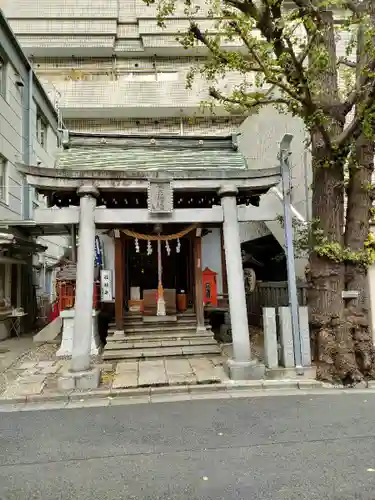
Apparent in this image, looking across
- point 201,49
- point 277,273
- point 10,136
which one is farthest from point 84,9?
point 277,273

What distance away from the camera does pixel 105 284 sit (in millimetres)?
A: 11945

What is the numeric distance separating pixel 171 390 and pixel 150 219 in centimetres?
376

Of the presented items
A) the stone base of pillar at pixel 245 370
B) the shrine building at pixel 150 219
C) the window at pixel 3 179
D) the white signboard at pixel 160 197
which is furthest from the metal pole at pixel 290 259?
the window at pixel 3 179

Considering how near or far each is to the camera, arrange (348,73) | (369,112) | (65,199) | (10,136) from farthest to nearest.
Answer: (10,136) → (65,199) → (348,73) → (369,112)

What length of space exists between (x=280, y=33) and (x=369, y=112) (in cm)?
262

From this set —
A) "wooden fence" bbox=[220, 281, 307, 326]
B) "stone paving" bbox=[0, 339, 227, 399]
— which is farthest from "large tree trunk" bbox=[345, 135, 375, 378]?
"stone paving" bbox=[0, 339, 227, 399]

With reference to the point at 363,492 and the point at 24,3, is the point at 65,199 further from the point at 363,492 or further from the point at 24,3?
the point at 24,3

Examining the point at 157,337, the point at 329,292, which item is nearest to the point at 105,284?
the point at 157,337

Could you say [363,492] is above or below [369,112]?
below

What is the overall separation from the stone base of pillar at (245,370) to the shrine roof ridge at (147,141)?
737cm

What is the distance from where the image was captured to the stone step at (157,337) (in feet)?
35.4

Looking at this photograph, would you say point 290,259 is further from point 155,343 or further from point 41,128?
point 41,128

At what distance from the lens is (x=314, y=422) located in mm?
5711

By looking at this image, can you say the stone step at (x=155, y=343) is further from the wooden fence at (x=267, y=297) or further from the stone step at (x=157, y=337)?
the wooden fence at (x=267, y=297)
